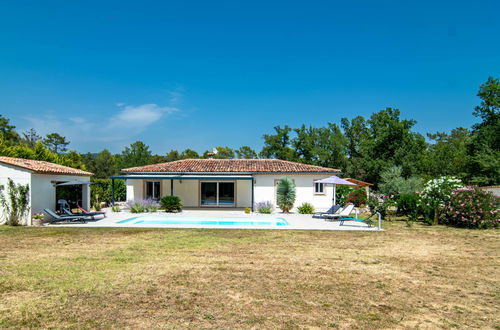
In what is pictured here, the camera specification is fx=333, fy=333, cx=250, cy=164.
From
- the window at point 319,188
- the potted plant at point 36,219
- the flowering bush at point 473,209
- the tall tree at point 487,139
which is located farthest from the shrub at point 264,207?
the tall tree at point 487,139

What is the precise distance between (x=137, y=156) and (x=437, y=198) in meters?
58.7

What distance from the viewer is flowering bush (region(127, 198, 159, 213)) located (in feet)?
82.8

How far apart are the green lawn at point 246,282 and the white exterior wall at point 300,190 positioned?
45.5 feet

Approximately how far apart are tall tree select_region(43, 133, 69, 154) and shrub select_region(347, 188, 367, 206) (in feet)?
212

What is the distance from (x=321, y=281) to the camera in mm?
8531

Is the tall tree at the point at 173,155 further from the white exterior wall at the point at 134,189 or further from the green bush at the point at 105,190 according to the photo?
the white exterior wall at the point at 134,189

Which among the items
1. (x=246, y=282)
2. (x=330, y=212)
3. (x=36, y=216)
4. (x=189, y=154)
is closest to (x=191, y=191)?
(x=330, y=212)

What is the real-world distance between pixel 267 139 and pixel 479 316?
58434 millimetres

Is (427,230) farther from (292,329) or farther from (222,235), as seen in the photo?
(292,329)

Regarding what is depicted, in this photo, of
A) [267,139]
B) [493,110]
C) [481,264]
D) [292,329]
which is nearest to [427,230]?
[481,264]

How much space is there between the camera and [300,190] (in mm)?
28562

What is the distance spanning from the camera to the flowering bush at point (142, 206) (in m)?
25.2

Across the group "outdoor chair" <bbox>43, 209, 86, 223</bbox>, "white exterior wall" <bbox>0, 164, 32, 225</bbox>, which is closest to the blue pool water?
"outdoor chair" <bbox>43, 209, 86, 223</bbox>

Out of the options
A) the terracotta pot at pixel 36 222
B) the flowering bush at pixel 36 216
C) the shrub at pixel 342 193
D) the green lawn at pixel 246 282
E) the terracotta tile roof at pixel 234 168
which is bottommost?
the green lawn at pixel 246 282
